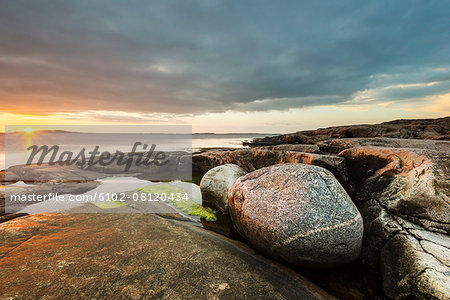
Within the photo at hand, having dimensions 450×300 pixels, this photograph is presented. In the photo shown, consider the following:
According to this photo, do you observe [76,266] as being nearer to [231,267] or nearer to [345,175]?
[231,267]

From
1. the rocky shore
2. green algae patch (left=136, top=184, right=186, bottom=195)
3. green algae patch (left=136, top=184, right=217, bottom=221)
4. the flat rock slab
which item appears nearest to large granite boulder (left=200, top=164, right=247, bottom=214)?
green algae patch (left=136, top=184, right=217, bottom=221)

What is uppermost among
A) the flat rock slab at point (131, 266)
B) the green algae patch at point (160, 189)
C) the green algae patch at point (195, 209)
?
the flat rock slab at point (131, 266)

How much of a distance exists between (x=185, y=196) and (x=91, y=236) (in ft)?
10.4

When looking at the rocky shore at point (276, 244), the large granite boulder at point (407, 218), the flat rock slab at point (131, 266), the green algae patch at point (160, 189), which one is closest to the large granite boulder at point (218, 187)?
the rocky shore at point (276, 244)

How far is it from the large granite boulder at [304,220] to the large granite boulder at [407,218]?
419 mm

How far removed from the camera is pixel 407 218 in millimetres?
2902

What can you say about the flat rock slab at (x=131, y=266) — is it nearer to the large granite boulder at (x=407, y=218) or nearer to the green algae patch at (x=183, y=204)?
the large granite boulder at (x=407, y=218)

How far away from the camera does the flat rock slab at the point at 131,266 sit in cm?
190

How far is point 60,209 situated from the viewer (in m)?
4.13

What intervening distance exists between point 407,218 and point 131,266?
368 cm

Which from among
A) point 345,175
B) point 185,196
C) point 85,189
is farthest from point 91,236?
point 345,175

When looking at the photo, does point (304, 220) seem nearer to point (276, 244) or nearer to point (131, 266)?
point (276, 244)

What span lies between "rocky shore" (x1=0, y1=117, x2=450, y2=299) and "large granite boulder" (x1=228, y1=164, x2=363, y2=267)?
0.5 inches

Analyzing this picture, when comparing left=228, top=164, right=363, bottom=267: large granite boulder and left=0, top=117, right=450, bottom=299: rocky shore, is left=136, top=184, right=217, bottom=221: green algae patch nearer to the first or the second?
left=0, top=117, right=450, bottom=299: rocky shore
